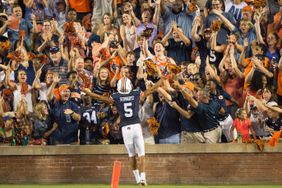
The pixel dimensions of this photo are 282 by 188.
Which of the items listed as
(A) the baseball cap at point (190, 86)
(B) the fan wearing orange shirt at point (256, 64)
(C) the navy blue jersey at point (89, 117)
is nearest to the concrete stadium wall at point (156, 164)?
(C) the navy blue jersey at point (89, 117)

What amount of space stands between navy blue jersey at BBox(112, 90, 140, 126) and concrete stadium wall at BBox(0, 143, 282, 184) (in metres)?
1.99

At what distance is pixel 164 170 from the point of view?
23984mm

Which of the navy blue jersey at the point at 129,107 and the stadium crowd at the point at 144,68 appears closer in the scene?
the navy blue jersey at the point at 129,107

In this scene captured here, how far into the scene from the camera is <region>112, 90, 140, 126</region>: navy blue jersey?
22.0m

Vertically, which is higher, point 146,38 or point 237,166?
point 146,38

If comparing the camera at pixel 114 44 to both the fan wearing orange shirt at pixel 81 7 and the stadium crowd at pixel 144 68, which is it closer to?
the stadium crowd at pixel 144 68

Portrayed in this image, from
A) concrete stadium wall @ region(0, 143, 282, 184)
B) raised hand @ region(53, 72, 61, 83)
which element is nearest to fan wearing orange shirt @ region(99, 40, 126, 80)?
raised hand @ region(53, 72, 61, 83)

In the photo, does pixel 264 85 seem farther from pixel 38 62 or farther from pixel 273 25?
pixel 38 62

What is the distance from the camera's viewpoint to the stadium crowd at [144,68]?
2336 cm

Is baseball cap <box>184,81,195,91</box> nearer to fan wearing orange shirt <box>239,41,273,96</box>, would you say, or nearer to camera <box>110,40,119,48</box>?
fan wearing orange shirt <box>239,41,273,96</box>

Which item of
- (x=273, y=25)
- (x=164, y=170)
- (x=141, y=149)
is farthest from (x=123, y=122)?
(x=273, y=25)

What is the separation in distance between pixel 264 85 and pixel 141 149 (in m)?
3.35

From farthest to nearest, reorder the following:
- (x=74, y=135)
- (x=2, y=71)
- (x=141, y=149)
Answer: (x=2, y=71) → (x=74, y=135) → (x=141, y=149)

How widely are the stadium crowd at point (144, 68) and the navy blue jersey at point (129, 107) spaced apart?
0.10 meters
